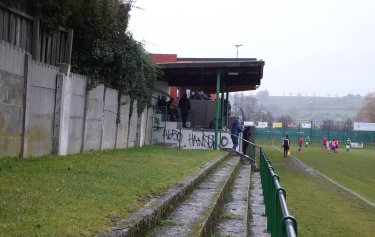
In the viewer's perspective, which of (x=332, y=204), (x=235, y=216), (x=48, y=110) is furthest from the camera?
(x=332, y=204)

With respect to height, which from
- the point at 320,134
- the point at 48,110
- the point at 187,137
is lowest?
the point at 187,137

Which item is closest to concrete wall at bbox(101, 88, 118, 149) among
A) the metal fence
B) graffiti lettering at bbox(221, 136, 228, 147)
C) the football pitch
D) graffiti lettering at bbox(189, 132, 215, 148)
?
the football pitch

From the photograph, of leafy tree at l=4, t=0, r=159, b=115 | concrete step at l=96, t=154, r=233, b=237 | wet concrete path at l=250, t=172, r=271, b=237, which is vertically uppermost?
leafy tree at l=4, t=0, r=159, b=115

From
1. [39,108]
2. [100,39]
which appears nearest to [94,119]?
[100,39]

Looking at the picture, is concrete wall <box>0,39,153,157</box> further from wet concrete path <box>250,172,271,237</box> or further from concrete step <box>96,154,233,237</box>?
wet concrete path <box>250,172,271,237</box>

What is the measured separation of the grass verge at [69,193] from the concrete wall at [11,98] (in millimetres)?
382

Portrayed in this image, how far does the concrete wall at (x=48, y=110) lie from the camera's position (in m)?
9.82

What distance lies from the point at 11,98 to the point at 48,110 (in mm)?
1918

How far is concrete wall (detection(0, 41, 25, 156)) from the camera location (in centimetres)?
956

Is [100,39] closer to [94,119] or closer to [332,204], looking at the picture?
[94,119]

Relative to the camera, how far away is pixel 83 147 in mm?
14383

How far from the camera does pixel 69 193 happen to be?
22.8 ft

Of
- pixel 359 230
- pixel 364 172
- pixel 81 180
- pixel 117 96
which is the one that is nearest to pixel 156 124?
pixel 117 96

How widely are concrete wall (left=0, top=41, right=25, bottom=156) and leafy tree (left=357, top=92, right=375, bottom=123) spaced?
14330 centimetres
